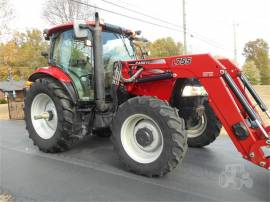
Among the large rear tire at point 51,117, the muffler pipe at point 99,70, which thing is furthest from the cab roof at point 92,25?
the large rear tire at point 51,117

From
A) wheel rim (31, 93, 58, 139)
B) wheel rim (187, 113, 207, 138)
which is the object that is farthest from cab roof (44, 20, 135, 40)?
wheel rim (187, 113, 207, 138)

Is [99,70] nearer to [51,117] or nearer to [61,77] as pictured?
[61,77]

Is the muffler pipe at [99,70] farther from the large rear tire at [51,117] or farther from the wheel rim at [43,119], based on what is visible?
the wheel rim at [43,119]

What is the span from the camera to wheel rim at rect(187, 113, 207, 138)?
5.90 meters

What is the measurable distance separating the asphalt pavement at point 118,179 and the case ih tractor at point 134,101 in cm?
29

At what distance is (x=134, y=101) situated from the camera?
4500 millimetres

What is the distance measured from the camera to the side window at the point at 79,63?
573 cm

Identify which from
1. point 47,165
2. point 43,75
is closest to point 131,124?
point 47,165

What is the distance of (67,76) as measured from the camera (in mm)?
5754

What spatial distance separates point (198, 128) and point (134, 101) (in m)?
2.00

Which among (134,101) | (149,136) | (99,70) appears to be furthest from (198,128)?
(99,70)

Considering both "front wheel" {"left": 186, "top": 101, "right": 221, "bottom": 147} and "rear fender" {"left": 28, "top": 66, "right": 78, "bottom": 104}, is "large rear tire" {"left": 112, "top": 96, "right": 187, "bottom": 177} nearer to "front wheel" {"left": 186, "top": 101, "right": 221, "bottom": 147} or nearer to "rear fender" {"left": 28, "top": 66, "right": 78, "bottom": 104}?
"rear fender" {"left": 28, "top": 66, "right": 78, "bottom": 104}

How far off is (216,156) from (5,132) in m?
6.07

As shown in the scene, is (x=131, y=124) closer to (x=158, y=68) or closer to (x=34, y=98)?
(x=158, y=68)
